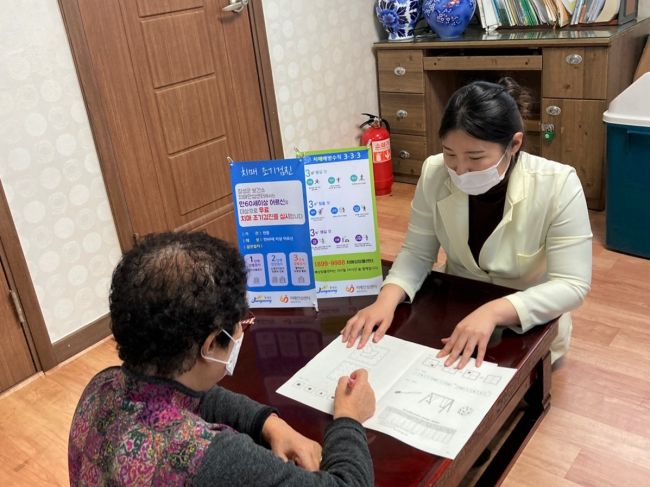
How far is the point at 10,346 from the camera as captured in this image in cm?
226

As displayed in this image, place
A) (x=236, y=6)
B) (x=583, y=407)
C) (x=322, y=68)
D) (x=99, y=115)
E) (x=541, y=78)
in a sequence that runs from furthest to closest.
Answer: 1. (x=322, y=68)
2. (x=541, y=78)
3. (x=236, y=6)
4. (x=99, y=115)
5. (x=583, y=407)

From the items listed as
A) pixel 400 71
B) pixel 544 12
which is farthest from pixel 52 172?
pixel 544 12

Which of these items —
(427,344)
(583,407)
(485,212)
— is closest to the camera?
(427,344)

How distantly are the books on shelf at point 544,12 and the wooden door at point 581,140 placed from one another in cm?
46

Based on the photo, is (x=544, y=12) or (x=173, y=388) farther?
(x=544, y=12)

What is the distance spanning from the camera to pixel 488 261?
1.59m

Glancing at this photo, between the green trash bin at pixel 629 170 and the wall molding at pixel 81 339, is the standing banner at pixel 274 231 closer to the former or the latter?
the wall molding at pixel 81 339

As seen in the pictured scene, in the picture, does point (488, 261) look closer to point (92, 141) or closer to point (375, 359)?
point (375, 359)

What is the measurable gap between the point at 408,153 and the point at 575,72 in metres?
1.07

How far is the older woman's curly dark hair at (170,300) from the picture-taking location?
819 mm

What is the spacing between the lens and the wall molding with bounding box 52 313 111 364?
239 centimetres

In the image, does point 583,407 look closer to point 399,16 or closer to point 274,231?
point 274,231

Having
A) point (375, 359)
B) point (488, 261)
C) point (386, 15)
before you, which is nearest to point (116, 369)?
point (375, 359)

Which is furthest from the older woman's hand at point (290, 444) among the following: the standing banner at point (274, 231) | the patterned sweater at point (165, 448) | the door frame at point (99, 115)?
the door frame at point (99, 115)
